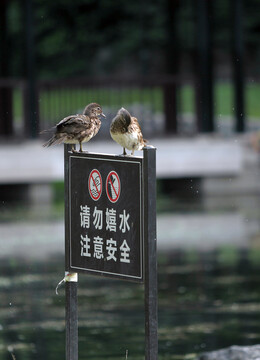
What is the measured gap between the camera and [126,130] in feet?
24.3

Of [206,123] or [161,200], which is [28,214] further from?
[206,123]

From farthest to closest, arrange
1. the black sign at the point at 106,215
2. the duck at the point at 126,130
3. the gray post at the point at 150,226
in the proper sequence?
1. the duck at the point at 126,130
2. the black sign at the point at 106,215
3. the gray post at the point at 150,226

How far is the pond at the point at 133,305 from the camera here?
1075 centimetres

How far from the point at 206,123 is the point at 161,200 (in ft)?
5.25

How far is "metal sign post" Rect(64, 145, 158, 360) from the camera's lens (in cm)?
698

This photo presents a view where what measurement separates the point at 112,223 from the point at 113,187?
0.62 ft

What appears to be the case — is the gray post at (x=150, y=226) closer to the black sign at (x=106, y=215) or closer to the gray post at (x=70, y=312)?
the black sign at (x=106, y=215)

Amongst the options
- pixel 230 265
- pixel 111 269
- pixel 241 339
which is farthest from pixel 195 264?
pixel 111 269

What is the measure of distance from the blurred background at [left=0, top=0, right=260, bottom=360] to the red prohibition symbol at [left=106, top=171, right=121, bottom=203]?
3.31m

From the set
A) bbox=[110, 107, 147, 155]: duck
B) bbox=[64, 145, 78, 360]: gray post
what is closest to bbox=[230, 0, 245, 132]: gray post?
bbox=[110, 107, 147, 155]: duck

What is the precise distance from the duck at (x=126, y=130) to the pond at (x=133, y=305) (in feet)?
10.1

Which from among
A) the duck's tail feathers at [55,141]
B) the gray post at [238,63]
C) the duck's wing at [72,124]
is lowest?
the duck's tail feathers at [55,141]

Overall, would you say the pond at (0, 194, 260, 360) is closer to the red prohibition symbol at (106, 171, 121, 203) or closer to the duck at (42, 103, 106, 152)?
the duck at (42, 103, 106, 152)

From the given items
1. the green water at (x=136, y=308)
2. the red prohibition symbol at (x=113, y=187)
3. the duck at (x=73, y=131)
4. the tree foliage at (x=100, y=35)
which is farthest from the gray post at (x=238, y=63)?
the red prohibition symbol at (x=113, y=187)
